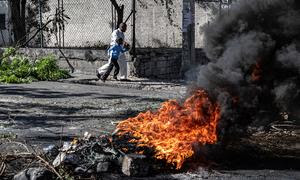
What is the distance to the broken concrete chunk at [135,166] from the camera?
6594 millimetres

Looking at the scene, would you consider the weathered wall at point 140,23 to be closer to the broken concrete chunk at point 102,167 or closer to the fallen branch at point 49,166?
the broken concrete chunk at point 102,167

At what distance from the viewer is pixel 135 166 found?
21.6 feet

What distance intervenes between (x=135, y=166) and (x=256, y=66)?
2.21 metres

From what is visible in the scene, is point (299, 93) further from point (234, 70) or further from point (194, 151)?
point (194, 151)

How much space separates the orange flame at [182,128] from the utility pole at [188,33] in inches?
382

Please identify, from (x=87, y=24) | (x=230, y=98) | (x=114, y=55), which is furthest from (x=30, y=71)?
(x=230, y=98)

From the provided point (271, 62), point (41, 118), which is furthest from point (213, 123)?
point (41, 118)

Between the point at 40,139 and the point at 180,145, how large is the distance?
2.93 meters

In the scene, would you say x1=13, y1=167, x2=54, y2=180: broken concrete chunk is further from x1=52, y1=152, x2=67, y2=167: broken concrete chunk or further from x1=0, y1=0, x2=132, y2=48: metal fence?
x1=0, y1=0, x2=132, y2=48: metal fence

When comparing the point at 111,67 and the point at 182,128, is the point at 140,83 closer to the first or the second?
the point at 111,67

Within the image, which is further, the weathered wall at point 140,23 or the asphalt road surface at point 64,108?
the weathered wall at point 140,23

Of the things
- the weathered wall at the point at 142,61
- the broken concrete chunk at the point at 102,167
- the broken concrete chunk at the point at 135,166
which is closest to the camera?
the broken concrete chunk at the point at 135,166

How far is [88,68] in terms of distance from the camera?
19125 millimetres

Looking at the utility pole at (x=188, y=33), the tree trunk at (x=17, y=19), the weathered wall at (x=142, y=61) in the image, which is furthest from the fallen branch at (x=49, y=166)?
the tree trunk at (x=17, y=19)
